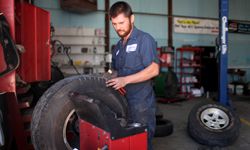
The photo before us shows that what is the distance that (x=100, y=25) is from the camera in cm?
838

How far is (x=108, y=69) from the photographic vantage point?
6.89 meters

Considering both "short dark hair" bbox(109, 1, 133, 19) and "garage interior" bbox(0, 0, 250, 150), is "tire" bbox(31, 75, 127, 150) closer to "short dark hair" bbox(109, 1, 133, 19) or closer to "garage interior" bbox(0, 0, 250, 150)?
"garage interior" bbox(0, 0, 250, 150)

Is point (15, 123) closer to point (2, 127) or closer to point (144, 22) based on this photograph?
point (2, 127)

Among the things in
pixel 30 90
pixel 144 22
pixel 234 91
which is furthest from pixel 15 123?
pixel 234 91

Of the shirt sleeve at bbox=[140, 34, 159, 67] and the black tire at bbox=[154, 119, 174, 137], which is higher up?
the shirt sleeve at bbox=[140, 34, 159, 67]

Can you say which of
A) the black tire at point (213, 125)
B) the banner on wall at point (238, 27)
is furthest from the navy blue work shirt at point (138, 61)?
the banner on wall at point (238, 27)

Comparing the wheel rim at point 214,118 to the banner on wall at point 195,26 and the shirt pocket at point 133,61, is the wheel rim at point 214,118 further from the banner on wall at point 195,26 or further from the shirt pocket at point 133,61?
the banner on wall at point 195,26

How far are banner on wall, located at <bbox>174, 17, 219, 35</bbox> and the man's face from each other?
7655mm

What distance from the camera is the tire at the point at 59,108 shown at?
191 centimetres

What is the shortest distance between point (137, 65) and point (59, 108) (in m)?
0.67

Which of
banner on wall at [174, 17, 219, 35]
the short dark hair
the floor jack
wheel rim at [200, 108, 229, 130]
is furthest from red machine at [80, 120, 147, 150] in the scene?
banner on wall at [174, 17, 219, 35]

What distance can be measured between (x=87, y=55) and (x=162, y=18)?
3045 millimetres

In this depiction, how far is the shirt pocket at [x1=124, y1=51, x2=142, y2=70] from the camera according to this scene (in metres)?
2.04

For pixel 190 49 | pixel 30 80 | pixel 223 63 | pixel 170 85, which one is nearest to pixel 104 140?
pixel 30 80
